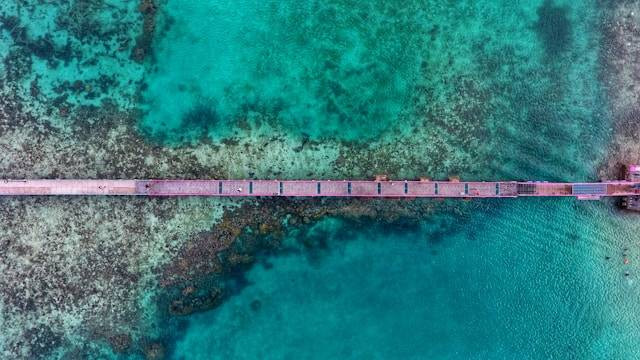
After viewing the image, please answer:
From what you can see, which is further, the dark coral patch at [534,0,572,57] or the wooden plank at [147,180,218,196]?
the dark coral patch at [534,0,572,57]

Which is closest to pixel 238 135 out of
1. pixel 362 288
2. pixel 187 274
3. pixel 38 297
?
pixel 187 274

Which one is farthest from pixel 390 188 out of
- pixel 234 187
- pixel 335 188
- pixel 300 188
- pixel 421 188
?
pixel 234 187

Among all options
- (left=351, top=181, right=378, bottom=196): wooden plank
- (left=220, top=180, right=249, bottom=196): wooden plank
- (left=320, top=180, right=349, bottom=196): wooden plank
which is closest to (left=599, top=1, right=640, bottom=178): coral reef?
(left=351, top=181, right=378, bottom=196): wooden plank

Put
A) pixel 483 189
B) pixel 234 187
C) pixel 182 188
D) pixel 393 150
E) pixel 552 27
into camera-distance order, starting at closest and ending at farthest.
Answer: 1. pixel 182 188
2. pixel 234 187
3. pixel 483 189
4. pixel 393 150
5. pixel 552 27

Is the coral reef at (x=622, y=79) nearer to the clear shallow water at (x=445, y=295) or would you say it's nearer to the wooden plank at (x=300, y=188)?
the clear shallow water at (x=445, y=295)

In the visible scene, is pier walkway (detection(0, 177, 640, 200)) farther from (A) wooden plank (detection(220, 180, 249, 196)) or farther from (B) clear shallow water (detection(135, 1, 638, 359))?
(B) clear shallow water (detection(135, 1, 638, 359))

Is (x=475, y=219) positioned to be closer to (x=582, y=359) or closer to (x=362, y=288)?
(x=362, y=288)

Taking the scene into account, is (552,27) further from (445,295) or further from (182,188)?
(182,188)

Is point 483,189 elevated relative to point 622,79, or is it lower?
lower
